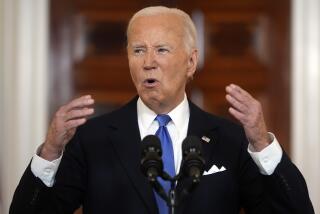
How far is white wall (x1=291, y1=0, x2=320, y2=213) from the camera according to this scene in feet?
10.9

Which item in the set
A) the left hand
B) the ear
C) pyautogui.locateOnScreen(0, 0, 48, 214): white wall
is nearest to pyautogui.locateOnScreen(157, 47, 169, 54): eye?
the ear

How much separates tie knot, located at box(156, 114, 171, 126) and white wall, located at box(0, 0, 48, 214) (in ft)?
4.26

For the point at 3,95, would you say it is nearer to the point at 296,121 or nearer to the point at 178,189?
the point at 296,121

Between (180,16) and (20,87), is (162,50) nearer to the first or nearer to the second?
(180,16)

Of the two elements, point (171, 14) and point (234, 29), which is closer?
point (171, 14)

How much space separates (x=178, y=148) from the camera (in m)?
2.13

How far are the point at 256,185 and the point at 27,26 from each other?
1.70m

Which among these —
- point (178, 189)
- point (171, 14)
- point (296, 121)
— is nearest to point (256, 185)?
point (178, 189)

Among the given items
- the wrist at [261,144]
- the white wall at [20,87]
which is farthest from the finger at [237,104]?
the white wall at [20,87]

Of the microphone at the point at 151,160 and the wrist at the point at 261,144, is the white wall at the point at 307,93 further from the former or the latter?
the microphone at the point at 151,160

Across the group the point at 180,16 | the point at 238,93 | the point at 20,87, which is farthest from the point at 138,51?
the point at 20,87

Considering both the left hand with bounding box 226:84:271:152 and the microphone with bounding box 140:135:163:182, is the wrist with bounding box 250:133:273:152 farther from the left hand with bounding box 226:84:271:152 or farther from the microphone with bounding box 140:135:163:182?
the microphone with bounding box 140:135:163:182

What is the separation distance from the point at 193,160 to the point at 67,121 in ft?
1.43

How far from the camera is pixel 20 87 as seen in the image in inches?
131
